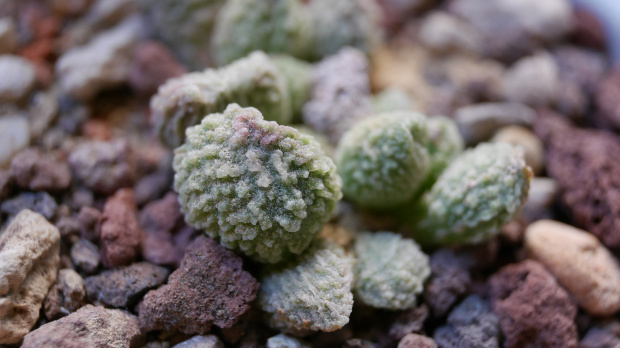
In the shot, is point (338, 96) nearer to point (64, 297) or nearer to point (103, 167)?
point (103, 167)

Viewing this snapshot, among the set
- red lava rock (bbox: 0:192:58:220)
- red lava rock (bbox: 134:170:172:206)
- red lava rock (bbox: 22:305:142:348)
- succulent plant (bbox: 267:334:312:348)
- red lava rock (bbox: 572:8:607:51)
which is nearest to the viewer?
red lava rock (bbox: 22:305:142:348)

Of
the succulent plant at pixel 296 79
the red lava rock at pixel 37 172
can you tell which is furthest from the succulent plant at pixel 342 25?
the red lava rock at pixel 37 172

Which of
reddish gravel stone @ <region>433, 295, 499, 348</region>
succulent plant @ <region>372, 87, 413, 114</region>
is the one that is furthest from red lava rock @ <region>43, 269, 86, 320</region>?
succulent plant @ <region>372, 87, 413, 114</region>

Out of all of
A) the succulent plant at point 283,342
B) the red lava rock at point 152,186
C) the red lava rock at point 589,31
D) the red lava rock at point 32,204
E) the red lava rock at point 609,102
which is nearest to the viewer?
the succulent plant at point 283,342

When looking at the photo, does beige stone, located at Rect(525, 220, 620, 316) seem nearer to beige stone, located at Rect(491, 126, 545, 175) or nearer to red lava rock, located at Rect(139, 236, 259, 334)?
beige stone, located at Rect(491, 126, 545, 175)

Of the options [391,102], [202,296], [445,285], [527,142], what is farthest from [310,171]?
[527,142]

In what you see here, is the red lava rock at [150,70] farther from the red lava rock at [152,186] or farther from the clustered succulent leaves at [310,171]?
the red lava rock at [152,186]
